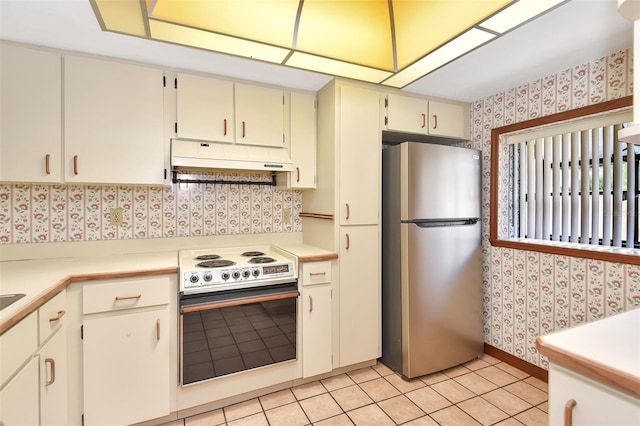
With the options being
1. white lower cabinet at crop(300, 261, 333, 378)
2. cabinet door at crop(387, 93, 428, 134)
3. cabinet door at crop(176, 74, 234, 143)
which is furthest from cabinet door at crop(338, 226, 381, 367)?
cabinet door at crop(176, 74, 234, 143)

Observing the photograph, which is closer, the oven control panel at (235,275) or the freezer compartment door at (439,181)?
the oven control panel at (235,275)

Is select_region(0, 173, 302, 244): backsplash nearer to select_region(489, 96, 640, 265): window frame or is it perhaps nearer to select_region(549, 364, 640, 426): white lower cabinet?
select_region(489, 96, 640, 265): window frame

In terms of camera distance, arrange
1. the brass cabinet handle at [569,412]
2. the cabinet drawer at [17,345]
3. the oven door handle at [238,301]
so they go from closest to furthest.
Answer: the brass cabinet handle at [569,412], the cabinet drawer at [17,345], the oven door handle at [238,301]

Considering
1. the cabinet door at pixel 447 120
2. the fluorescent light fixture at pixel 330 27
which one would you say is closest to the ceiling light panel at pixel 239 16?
the fluorescent light fixture at pixel 330 27

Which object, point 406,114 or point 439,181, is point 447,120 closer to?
point 406,114

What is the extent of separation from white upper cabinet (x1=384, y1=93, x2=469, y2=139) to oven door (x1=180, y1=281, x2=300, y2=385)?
1.56 m

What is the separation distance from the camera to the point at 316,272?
224 centimetres

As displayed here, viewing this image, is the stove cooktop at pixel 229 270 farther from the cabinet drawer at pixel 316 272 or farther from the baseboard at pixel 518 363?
the baseboard at pixel 518 363

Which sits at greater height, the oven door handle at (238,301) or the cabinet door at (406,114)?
the cabinet door at (406,114)

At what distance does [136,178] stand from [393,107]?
197cm

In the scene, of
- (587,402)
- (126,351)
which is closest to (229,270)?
(126,351)

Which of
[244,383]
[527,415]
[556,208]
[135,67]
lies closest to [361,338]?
[244,383]

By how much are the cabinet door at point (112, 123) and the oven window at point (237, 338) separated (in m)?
1.00

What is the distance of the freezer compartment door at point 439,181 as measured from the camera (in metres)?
2.30
